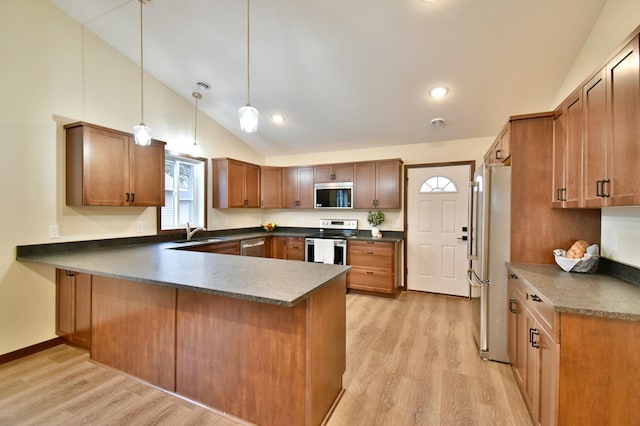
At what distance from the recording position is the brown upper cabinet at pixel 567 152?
6.07ft

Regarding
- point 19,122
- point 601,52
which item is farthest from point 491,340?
point 19,122

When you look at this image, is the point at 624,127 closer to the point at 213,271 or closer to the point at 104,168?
the point at 213,271

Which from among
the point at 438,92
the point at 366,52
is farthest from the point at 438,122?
the point at 366,52

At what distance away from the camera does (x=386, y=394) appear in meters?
1.99

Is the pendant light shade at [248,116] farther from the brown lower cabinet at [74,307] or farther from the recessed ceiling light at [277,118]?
the recessed ceiling light at [277,118]

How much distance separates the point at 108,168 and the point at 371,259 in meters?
3.55

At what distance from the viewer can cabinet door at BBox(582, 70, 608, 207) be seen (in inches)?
62.4

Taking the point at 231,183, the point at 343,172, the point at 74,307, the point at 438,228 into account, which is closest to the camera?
the point at 74,307

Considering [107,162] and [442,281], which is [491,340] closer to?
[442,281]

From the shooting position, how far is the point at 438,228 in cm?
435

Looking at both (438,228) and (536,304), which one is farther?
(438,228)

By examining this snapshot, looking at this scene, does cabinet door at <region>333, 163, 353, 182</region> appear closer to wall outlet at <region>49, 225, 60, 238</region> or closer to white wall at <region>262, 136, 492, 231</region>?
white wall at <region>262, 136, 492, 231</region>

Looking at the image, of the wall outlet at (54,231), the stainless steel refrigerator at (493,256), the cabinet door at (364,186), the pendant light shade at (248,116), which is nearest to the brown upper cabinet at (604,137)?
the stainless steel refrigerator at (493,256)

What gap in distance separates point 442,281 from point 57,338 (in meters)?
4.87
